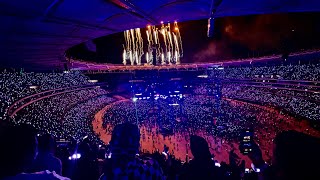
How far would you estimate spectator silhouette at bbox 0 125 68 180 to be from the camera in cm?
215

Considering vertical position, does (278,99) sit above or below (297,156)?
below

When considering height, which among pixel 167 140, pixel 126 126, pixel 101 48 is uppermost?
pixel 101 48

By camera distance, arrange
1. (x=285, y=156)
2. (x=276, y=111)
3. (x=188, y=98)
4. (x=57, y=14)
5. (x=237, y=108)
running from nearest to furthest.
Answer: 1. (x=285, y=156)
2. (x=57, y=14)
3. (x=276, y=111)
4. (x=237, y=108)
5. (x=188, y=98)

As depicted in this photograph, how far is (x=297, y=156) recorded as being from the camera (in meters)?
1.45

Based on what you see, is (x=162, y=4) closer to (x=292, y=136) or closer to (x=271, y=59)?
(x=292, y=136)

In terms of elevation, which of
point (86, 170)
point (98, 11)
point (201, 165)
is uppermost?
point (98, 11)

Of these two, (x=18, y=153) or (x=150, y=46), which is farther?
(x=150, y=46)

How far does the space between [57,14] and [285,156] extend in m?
→ 3.55

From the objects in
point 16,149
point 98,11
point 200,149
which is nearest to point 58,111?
point 98,11

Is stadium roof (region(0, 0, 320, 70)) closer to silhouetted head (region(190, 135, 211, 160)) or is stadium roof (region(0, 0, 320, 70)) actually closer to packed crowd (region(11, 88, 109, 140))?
silhouetted head (region(190, 135, 211, 160))

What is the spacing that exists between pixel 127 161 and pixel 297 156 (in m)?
1.73

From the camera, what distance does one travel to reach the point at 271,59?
98.4ft

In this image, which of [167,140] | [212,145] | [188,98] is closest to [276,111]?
[212,145]

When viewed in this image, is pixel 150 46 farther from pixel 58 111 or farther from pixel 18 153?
pixel 18 153
